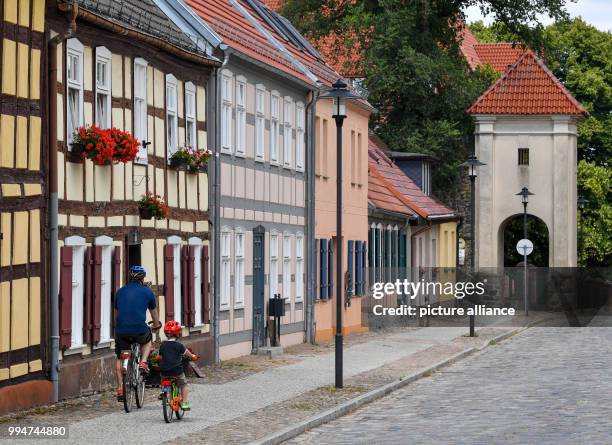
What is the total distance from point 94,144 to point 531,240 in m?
53.4

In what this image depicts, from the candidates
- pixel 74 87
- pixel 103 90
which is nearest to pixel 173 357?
pixel 74 87

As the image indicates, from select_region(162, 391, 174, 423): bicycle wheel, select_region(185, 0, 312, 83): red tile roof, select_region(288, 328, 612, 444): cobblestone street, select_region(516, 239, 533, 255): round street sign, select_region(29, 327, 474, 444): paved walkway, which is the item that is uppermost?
select_region(185, 0, 312, 83): red tile roof

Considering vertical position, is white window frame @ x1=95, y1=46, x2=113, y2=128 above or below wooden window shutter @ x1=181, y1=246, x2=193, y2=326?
above

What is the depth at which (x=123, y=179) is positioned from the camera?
24.0 m

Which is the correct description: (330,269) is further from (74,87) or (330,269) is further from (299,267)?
(74,87)

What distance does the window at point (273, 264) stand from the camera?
3453 cm

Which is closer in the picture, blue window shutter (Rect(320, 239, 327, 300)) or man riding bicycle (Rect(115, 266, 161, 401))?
man riding bicycle (Rect(115, 266, 161, 401))

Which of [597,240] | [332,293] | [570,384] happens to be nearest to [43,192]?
[570,384]

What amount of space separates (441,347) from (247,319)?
6.45 m

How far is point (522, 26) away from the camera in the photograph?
64.0 meters

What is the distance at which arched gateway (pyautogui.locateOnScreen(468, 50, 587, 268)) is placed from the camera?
64.8 m

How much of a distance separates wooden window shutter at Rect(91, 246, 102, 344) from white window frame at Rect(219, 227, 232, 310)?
751 centimetres

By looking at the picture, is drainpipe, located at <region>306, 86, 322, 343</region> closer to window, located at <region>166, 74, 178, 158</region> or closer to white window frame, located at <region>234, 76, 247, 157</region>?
white window frame, located at <region>234, 76, 247, 157</region>

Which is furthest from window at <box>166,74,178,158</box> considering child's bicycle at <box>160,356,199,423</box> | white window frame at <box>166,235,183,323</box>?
child's bicycle at <box>160,356,199,423</box>
